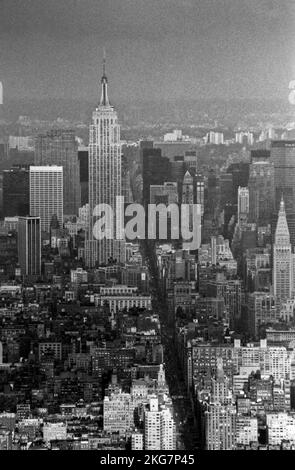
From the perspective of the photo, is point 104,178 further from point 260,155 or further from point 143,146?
point 260,155

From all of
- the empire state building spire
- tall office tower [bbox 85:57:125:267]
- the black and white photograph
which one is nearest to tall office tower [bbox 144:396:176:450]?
the black and white photograph

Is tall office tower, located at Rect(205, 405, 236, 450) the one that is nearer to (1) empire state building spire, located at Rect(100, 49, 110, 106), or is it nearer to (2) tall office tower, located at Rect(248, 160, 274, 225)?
(2) tall office tower, located at Rect(248, 160, 274, 225)

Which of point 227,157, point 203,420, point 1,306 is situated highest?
point 227,157

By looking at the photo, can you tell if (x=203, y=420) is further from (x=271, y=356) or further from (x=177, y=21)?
(x=177, y=21)

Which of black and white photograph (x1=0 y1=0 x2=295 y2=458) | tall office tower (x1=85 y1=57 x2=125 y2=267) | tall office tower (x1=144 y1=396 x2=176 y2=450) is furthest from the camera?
tall office tower (x1=85 y1=57 x2=125 y2=267)

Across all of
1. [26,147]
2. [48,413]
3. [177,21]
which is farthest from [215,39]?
[48,413]

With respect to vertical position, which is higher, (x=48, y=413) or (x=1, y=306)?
(x=1, y=306)
